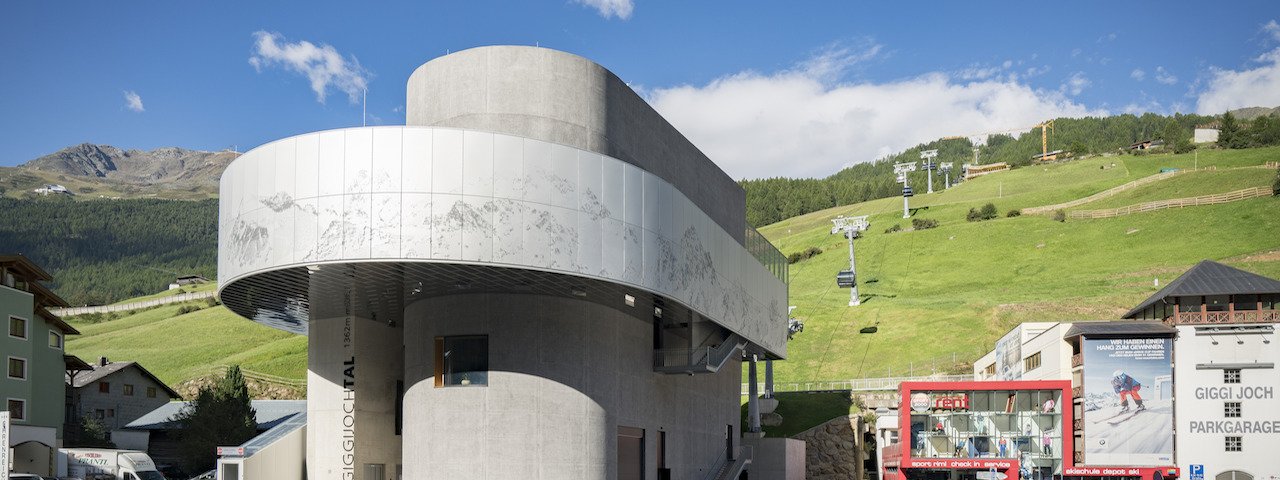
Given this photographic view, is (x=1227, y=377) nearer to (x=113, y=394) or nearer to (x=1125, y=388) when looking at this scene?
(x=1125, y=388)

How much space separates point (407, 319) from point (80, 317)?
412ft

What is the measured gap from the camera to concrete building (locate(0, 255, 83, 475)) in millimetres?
56750

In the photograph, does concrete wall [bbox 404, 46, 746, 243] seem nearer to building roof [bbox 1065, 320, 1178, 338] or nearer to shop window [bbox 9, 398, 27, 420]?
shop window [bbox 9, 398, 27, 420]

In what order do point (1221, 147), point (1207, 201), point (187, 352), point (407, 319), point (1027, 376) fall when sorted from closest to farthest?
point (407, 319) → point (1027, 376) → point (187, 352) → point (1207, 201) → point (1221, 147)

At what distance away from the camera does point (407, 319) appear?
130 ft

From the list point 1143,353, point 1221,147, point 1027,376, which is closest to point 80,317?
point 1027,376

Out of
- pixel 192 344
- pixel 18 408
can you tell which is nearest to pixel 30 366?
pixel 18 408

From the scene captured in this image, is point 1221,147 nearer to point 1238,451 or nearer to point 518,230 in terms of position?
point 1238,451

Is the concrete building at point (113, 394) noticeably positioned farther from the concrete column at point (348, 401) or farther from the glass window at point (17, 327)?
the concrete column at point (348, 401)

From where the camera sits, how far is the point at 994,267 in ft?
410

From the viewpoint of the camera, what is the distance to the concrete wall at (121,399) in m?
75.1

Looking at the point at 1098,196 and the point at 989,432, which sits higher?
the point at 1098,196

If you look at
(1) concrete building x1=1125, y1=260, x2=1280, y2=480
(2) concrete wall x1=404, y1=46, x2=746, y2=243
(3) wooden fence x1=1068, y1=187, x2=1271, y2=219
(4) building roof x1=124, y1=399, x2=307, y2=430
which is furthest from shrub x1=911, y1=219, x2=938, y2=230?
(2) concrete wall x1=404, y1=46, x2=746, y2=243

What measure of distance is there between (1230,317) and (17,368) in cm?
6353
